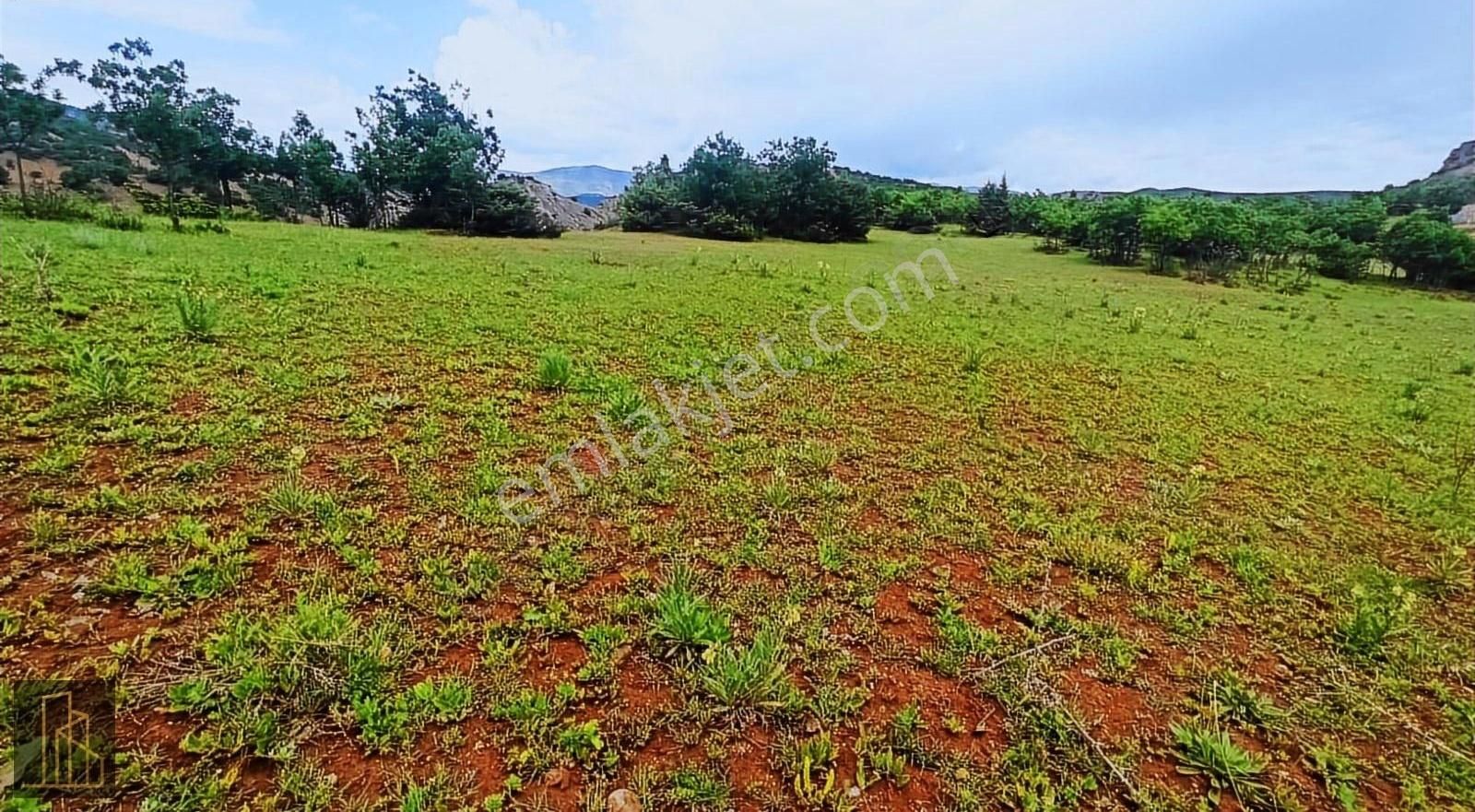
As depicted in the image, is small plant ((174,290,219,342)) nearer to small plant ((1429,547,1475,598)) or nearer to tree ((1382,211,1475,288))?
small plant ((1429,547,1475,598))

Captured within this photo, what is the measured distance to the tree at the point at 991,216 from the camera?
112 feet

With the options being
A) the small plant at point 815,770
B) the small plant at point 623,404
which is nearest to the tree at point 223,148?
the small plant at point 623,404

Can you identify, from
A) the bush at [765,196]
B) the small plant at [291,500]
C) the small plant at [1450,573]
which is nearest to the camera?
the small plant at [291,500]

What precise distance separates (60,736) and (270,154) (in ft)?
114

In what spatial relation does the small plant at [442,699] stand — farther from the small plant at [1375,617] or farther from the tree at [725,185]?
the tree at [725,185]

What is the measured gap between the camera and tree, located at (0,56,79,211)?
2194 cm

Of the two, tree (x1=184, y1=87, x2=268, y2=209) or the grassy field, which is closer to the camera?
the grassy field

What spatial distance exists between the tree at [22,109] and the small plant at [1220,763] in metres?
33.7

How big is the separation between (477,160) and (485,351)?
63.3 feet

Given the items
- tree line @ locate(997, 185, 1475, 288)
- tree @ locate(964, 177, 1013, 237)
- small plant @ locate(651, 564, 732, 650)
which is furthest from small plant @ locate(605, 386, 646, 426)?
tree @ locate(964, 177, 1013, 237)

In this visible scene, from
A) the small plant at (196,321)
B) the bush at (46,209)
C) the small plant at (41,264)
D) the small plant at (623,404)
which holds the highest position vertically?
the bush at (46,209)

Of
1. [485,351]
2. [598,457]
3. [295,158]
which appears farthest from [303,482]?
[295,158]

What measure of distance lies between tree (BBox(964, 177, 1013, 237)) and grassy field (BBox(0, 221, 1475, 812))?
3114 centimetres

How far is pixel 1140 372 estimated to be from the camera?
21.2ft
